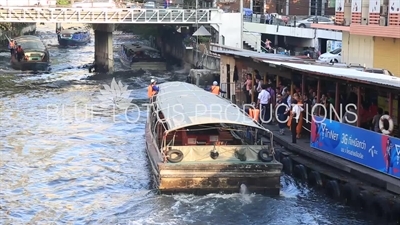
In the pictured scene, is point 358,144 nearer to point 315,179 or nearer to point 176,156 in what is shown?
point 315,179

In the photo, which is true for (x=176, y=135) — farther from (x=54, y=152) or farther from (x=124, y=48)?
(x=124, y=48)

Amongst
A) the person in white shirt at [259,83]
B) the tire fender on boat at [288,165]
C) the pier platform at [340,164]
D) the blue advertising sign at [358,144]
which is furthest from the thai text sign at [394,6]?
the tire fender on boat at [288,165]

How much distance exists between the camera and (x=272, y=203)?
19.0m

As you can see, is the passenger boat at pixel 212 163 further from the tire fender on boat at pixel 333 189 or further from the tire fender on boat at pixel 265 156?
the tire fender on boat at pixel 333 189

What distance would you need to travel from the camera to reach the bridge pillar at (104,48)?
180ft

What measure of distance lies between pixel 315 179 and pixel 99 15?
Result: 33185mm

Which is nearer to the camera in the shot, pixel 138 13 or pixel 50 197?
pixel 50 197

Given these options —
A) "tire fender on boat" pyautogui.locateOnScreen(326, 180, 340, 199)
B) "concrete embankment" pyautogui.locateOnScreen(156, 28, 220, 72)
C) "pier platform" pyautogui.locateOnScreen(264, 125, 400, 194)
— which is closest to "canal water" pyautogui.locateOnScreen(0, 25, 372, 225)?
"tire fender on boat" pyautogui.locateOnScreen(326, 180, 340, 199)

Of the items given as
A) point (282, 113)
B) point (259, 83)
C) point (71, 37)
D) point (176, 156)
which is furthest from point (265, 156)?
point (71, 37)

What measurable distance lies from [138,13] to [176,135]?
3174cm

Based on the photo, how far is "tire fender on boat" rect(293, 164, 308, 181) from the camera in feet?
69.2

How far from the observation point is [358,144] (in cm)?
1956

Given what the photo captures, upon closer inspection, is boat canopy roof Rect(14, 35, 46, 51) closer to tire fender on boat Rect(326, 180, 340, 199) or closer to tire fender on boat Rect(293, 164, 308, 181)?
tire fender on boat Rect(293, 164, 308, 181)

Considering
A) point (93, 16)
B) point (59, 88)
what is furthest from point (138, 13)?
point (59, 88)
